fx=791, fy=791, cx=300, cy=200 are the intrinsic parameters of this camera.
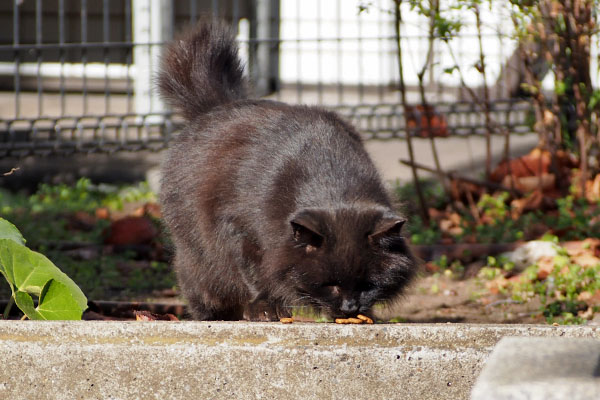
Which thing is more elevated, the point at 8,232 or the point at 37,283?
the point at 8,232

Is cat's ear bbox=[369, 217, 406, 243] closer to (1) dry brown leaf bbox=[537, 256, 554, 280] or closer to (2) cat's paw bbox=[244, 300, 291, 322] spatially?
(2) cat's paw bbox=[244, 300, 291, 322]

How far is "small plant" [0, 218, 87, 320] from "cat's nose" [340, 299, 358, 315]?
1.01 m

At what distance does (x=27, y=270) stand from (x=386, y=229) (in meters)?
1.37

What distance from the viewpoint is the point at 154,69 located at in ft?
A: 27.4

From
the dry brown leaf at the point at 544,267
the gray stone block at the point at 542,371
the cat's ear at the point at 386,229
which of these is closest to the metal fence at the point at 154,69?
the dry brown leaf at the point at 544,267

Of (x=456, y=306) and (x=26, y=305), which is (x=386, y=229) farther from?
(x=456, y=306)

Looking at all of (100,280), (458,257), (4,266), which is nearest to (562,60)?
(458,257)

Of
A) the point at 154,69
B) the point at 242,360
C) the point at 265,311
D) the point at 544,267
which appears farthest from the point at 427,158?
the point at 242,360

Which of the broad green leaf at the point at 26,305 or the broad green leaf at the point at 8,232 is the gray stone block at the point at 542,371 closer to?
the broad green leaf at the point at 26,305

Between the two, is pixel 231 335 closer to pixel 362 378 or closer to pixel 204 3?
pixel 362 378

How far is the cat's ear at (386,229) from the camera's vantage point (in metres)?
3.11

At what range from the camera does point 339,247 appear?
3.21 meters

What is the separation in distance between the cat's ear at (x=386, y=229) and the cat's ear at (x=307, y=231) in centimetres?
22

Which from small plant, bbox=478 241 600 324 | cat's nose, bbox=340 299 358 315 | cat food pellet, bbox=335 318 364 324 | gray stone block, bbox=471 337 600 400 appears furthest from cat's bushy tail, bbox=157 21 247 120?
gray stone block, bbox=471 337 600 400
